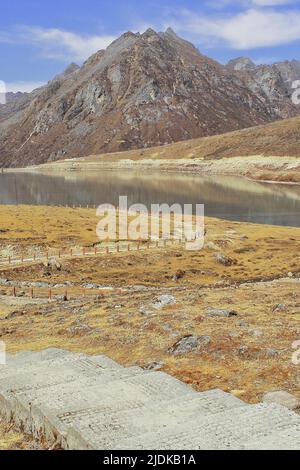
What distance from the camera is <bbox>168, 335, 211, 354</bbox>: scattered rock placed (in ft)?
63.2

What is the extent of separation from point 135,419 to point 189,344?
9.79 metres

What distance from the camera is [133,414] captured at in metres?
10.1

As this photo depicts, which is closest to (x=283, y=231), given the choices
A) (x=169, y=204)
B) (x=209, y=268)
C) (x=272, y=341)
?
(x=209, y=268)

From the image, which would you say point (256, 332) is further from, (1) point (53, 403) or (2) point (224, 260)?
(2) point (224, 260)

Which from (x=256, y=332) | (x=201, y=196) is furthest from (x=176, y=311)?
(x=201, y=196)

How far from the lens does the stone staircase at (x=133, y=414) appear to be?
29.2 ft

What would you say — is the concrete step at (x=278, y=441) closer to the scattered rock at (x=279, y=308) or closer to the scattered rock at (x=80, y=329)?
the scattered rock at (x=80, y=329)

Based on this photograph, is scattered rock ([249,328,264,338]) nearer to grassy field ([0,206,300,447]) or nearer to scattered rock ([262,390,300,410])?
grassy field ([0,206,300,447])

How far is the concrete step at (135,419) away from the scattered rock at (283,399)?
273cm

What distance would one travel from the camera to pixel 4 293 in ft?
124

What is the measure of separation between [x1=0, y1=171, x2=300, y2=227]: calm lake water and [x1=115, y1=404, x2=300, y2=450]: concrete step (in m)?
79.6

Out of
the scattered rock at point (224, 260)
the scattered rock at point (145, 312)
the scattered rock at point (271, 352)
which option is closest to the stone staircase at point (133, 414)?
the scattered rock at point (271, 352)
